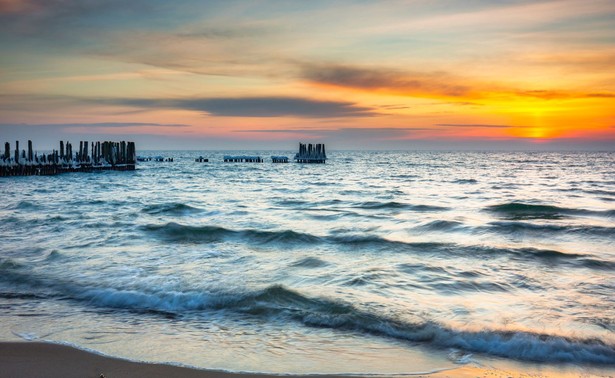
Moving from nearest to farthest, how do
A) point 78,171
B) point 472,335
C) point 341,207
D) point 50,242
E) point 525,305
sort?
point 472,335 < point 525,305 < point 50,242 < point 341,207 < point 78,171

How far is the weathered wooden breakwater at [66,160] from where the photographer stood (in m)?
44.0

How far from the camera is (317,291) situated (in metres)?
8.90

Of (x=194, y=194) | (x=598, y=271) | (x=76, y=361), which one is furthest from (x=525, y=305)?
(x=194, y=194)

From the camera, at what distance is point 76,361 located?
5.46 meters

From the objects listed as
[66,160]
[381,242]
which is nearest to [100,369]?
[381,242]

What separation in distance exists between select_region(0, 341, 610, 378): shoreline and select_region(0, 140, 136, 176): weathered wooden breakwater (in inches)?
1695

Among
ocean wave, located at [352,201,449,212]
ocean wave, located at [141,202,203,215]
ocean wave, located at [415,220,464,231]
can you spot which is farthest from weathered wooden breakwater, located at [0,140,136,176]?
ocean wave, located at [415,220,464,231]

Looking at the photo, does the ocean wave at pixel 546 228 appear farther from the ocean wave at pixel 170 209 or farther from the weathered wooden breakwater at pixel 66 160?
the weathered wooden breakwater at pixel 66 160

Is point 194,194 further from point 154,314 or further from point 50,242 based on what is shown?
point 154,314

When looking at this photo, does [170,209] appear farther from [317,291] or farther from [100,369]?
[100,369]

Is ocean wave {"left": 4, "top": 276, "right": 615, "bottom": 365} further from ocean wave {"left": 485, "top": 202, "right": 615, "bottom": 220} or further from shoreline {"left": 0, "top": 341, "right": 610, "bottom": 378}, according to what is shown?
ocean wave {"left": 485, "top": 202, "right": 615, "bottom": 220}

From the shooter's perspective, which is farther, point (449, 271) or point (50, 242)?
point (50, 242)

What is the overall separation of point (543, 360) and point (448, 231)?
35.7 feet

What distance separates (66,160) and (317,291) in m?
48.6
